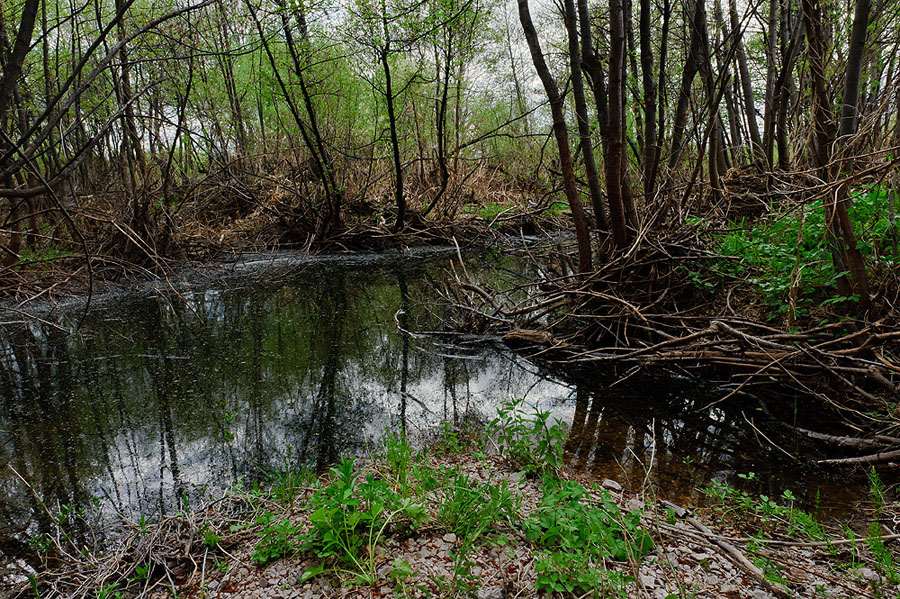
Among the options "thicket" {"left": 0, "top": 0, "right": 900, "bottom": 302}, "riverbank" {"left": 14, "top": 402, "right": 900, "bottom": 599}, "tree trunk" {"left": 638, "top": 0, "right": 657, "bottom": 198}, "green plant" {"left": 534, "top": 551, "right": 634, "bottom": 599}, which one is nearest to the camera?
"green plant" {"left": 534, "top": 551, "right": 634, "bottom": 599}

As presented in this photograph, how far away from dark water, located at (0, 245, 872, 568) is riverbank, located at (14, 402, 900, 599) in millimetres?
350

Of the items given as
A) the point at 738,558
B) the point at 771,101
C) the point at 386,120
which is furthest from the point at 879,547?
the point at 386,120

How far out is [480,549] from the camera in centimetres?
215

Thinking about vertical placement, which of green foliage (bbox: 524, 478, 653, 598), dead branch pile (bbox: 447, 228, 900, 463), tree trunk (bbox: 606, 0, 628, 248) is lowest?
green foliage (bbox: 524, 478, 653, 598)

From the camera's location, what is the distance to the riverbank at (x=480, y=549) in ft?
6.31

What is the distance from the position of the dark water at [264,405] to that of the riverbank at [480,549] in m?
0.35

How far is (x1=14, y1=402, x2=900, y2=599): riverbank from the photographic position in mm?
1923

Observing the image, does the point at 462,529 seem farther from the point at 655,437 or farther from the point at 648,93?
the point at 648,93

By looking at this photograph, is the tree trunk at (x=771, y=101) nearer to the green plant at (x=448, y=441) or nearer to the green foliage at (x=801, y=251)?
the green foliage at (x=801, y=251)

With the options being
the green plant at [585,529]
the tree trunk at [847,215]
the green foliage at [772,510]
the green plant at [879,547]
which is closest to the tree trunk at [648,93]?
the tree trunk at [847,215]

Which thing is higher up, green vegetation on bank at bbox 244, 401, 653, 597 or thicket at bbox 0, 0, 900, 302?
thicket at bbox 0, 0, 900, 302

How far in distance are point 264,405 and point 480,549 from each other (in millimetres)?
2374

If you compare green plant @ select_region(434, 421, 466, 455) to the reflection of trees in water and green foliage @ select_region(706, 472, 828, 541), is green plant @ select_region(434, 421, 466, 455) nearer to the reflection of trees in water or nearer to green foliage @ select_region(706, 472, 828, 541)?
the reflection of trees in water

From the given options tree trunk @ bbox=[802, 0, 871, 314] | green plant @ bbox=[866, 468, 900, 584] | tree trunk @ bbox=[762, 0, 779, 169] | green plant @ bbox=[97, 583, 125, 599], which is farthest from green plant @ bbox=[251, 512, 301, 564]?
tree trunk @ bbox=[762, 0, 779, 169]
